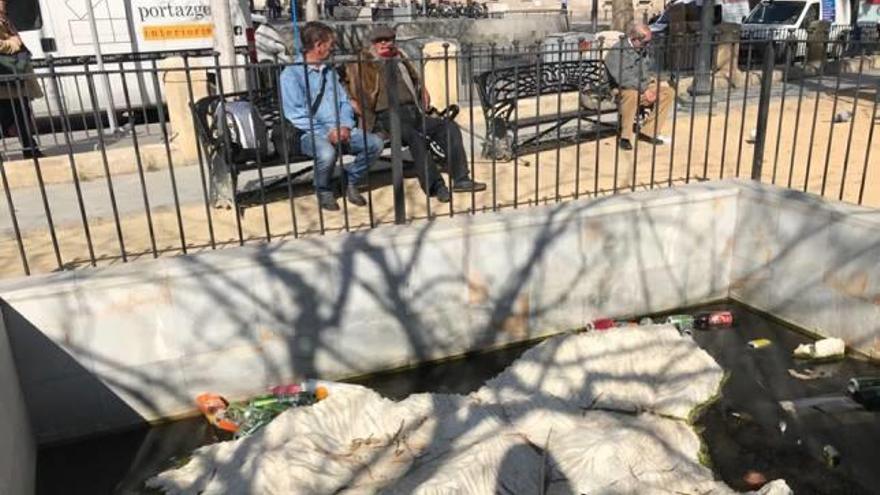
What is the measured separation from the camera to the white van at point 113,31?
10.4 m

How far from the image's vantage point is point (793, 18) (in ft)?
64.6

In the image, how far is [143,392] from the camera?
12.6 ft

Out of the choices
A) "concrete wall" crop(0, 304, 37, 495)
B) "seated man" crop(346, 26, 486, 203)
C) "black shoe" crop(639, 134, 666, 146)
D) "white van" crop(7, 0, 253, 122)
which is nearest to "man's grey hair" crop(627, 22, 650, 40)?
"black shoe" crop(639, 134, 666, 146)

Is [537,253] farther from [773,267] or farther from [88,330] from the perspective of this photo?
[88,330]

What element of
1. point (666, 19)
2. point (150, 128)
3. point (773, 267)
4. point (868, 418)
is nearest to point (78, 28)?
point (150, 128)

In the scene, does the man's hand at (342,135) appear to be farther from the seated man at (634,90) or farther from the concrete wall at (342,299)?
the seated man at (634,90)

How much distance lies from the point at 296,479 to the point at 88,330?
1348mm

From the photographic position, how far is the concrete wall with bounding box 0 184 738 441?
144 inches

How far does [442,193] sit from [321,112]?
3.56ft

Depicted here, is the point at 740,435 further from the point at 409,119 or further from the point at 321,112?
the point at 321,112

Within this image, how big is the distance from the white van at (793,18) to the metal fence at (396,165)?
10.9 meters

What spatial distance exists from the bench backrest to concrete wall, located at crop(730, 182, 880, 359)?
1.80 m

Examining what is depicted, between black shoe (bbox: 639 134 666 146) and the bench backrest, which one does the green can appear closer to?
the bench backrest

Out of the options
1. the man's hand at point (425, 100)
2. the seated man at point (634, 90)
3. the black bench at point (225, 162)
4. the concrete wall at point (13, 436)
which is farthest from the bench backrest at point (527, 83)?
the concrete wall at point (13, 436)
